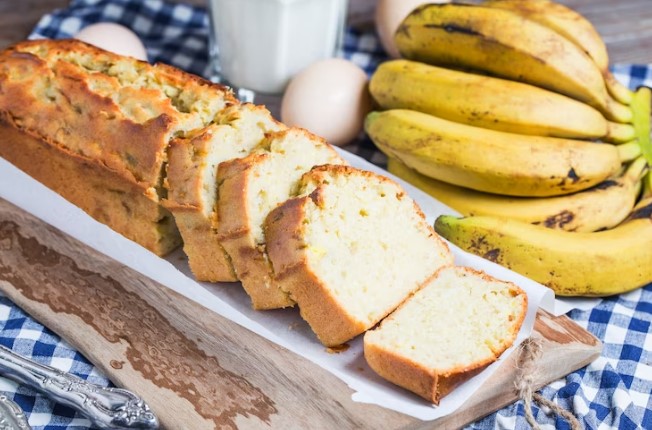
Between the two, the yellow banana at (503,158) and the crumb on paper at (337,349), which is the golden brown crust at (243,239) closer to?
the crumb on paper at (337,349)

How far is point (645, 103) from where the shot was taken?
9.10 feet

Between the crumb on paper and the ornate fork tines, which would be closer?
the ornate fork tines

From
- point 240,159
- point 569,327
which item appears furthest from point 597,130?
point 240,159

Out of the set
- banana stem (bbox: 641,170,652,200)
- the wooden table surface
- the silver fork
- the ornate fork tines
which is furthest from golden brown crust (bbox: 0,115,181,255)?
banana stem (bbox: 641,170,652,200)

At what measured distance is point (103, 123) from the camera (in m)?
2.39

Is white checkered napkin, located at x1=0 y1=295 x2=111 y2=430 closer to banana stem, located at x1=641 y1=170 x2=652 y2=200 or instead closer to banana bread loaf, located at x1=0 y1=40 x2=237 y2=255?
banana bread loaf, located at x1=0 y1=40 x2=237 y2=255

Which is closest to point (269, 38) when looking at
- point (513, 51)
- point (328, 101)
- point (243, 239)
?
point (328, 101)

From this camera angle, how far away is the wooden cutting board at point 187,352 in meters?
2.05

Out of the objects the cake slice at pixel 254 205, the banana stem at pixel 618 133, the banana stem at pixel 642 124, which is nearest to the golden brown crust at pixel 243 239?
the cake slice at pixel 254 205

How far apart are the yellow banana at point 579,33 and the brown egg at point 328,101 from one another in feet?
1.85

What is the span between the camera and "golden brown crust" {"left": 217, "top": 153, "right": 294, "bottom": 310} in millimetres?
2150

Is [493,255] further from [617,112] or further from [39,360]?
[39,360]

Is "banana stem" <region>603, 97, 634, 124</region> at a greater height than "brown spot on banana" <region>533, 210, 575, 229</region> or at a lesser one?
greater

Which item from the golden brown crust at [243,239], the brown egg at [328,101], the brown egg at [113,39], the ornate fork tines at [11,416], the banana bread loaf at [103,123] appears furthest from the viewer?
the brown egg at [113,39]
